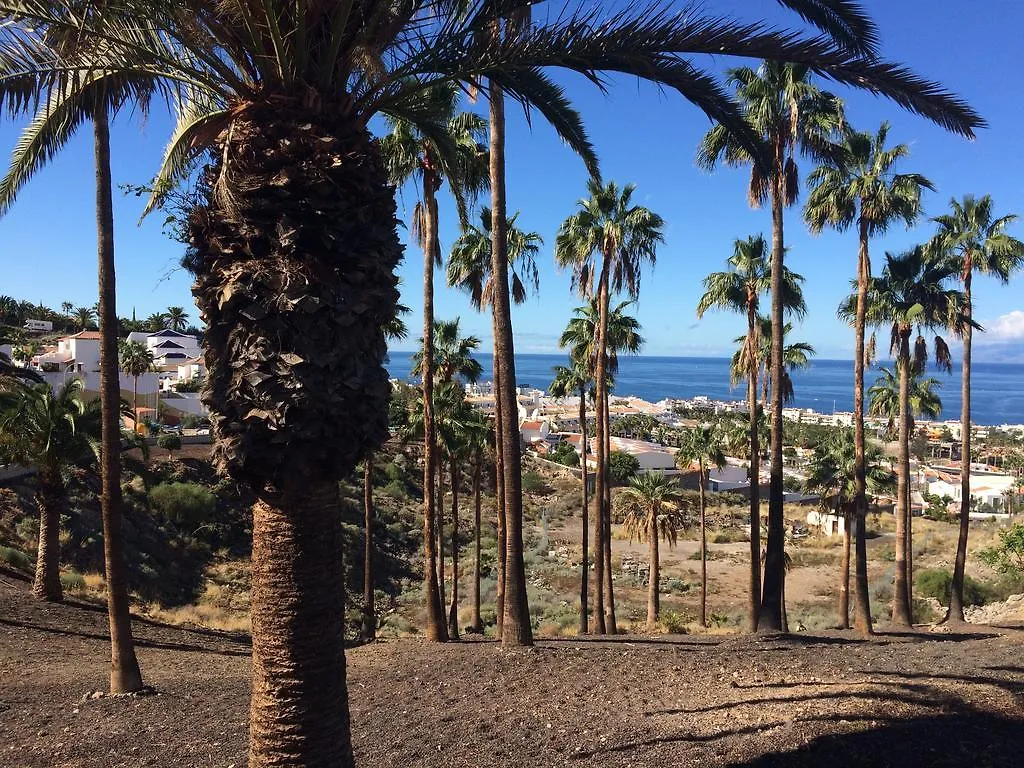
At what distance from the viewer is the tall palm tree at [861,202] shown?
53.6ft

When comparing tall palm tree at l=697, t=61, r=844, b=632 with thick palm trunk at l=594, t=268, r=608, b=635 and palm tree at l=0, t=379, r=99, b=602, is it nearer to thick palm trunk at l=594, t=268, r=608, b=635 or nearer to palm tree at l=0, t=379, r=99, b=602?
thick palm trunk at l=594, t=268, r=608, b=635

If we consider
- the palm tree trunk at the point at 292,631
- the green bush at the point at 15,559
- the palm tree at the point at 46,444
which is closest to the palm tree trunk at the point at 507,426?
the palm tree trunk at the point at 292,631

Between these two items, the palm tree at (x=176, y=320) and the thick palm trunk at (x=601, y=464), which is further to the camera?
the palm tree at (x=176, y=320)

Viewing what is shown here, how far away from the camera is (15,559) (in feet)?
62.6

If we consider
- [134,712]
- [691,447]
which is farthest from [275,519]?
[691,447]

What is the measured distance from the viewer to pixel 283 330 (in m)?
3.88

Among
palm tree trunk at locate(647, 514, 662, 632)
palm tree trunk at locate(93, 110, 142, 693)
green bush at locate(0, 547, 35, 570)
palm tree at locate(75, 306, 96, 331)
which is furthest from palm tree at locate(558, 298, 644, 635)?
palm tree at locate(75, 306, 96, 331)

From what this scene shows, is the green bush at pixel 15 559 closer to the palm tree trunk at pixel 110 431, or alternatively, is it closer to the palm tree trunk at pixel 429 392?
the palm tree trunk at pixel 110 431

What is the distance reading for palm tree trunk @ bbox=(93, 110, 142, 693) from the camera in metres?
9.59

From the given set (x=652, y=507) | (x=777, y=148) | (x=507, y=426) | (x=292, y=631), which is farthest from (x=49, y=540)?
(x=777, y=148)

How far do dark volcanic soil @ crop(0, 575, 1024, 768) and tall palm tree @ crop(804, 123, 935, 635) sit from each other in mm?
4742

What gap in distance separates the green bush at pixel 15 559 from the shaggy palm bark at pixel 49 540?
3.93 m

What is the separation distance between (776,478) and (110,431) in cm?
1308

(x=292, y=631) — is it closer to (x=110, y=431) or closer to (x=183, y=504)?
(x=110, y=431)
